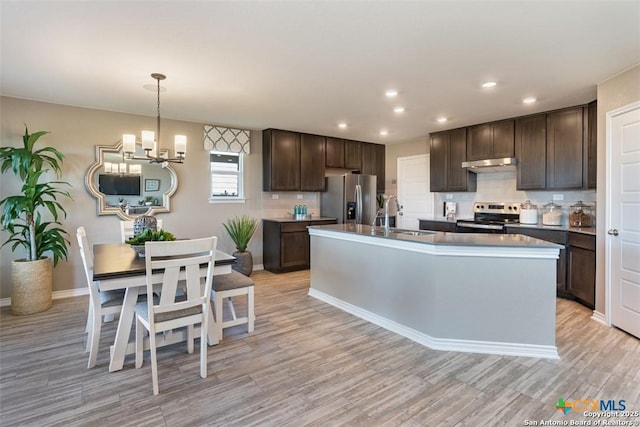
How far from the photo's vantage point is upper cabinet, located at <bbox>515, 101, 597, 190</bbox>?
13.1 feet

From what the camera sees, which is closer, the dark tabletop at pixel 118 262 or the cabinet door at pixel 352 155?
the dark tabletop at pixel 118 262

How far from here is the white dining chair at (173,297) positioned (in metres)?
2.11

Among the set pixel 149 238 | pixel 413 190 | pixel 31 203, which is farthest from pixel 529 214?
pixel 31 203

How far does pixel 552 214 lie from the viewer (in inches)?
174

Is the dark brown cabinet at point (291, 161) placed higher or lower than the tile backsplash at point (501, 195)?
higher

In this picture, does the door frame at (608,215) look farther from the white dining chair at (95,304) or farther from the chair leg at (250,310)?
the white dining chair at (95,304)

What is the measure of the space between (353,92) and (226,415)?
3.23 m

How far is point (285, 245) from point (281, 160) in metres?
1.49

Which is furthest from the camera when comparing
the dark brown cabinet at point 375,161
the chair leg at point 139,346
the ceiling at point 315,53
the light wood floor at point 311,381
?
the dark brown cabinet at point 375,161

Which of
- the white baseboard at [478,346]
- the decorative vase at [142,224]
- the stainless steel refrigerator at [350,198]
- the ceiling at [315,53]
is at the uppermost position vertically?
the ceiling at [315,53]

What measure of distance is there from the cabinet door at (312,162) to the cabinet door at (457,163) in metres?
2.27

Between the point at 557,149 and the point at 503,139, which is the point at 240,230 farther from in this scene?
the point at 557,149

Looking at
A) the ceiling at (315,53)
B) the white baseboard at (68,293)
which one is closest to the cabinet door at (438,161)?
the ceiling at (315,53)

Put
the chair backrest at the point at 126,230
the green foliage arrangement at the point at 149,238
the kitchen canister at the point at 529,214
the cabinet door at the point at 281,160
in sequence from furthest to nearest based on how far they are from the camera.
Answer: the cabinet door at the point at 281,160
the kitchen canister at the point at 529,214
the chair backrest at the point at 126,230
the green foliage arrangement at the point at 149,238
